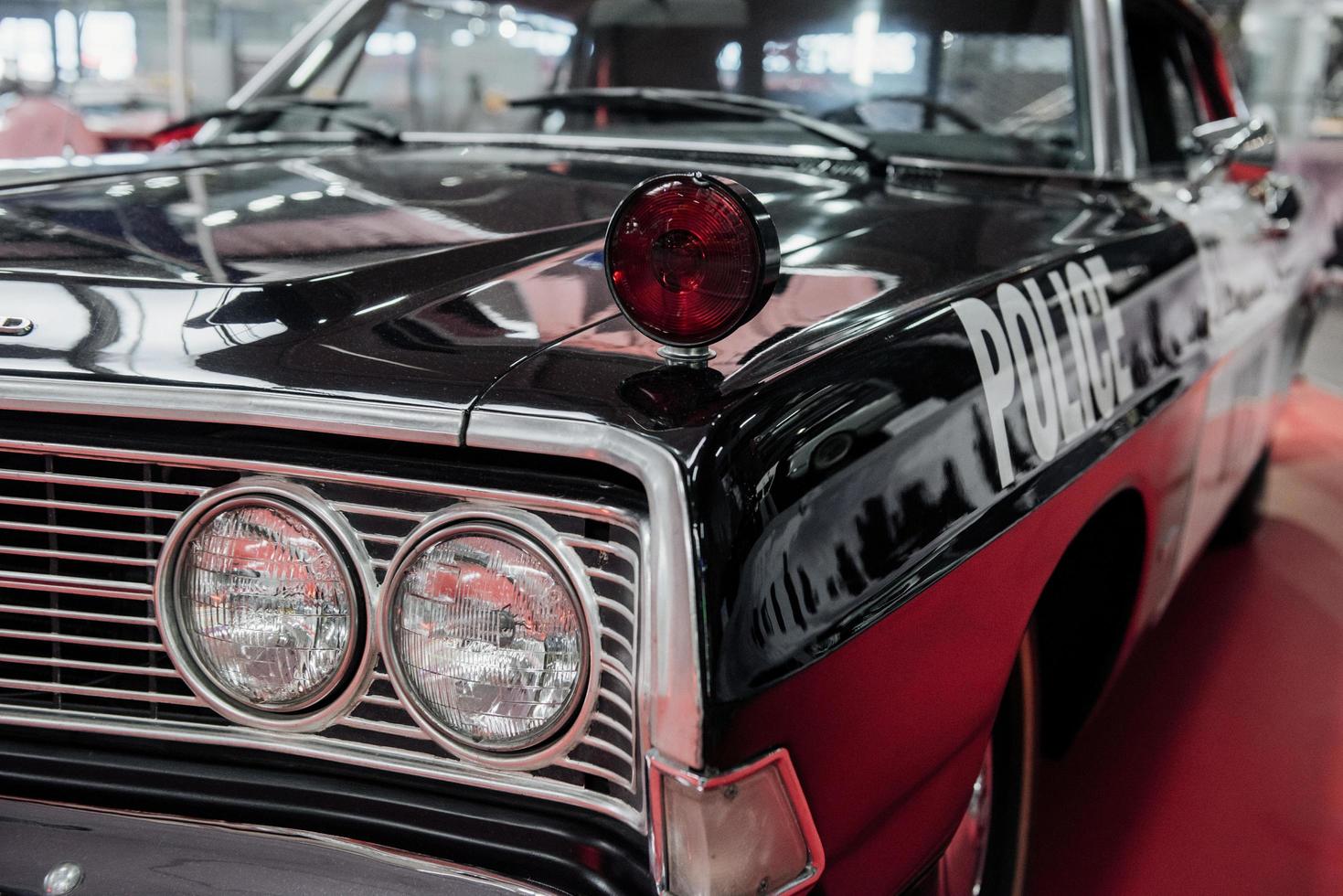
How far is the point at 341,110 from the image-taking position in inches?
102

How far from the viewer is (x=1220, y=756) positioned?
8.38 ft

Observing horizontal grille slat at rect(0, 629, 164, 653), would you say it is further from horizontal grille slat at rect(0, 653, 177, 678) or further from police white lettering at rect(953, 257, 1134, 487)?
police white lettering at rect(953, 257, 1134, 487)

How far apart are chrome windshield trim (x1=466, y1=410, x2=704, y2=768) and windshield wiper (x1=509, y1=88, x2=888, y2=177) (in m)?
1.27

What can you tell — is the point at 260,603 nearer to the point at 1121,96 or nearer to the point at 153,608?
the point at 153,608

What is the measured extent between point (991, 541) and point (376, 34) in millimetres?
2080

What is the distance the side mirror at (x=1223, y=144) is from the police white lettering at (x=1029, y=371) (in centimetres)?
114

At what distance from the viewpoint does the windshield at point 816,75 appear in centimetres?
222

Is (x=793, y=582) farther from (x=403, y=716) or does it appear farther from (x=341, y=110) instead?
(x=341, y=110)

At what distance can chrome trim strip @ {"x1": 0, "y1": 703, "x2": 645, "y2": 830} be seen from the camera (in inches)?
41.6

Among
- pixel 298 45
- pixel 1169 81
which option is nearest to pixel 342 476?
pixel 298 45

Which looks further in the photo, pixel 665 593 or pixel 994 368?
pixel 994 368

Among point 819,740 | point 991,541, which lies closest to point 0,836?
point 819,740

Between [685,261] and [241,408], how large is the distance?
403 millimetres

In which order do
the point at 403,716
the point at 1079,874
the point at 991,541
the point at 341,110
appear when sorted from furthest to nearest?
1. the point at 341,110
2. the point at 1079,874
3. the point at 991,541
4. the point at 403,716
